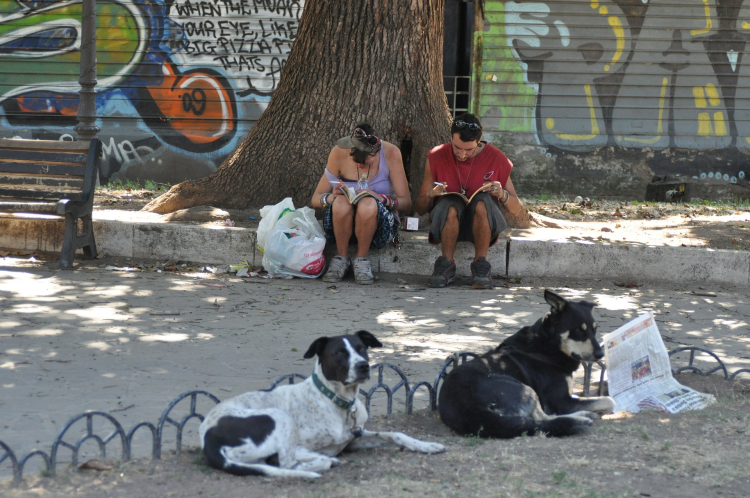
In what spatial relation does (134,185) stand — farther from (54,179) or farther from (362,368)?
(362,368)

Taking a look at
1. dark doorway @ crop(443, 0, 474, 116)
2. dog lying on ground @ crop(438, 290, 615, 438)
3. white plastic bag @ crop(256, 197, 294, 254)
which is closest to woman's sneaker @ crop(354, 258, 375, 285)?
white plastic bag @ crop(256, 197, 294, 254)

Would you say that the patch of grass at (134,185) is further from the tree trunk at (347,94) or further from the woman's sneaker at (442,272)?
the woman's sneaker at (442,272)

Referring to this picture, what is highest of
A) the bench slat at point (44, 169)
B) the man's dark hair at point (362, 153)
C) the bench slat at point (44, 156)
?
the man's dark hair at point (362, 153)

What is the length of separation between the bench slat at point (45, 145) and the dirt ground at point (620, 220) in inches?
41.4

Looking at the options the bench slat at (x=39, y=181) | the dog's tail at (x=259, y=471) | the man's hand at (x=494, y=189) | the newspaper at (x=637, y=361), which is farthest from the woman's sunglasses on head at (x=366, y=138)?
the dog's tail at (x=259, y=471)

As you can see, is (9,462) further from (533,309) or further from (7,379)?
(533,309)

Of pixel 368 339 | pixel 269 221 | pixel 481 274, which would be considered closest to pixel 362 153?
pixel 269 221

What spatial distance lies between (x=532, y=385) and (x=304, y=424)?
122cm

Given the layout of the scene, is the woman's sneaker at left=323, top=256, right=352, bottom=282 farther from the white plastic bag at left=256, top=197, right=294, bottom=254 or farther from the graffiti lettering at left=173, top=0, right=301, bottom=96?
the graffiti lettering at left=173, top=0, right=301, bottom=96

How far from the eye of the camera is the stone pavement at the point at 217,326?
12.1 feet

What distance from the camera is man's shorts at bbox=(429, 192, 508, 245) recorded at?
6320 millimetres

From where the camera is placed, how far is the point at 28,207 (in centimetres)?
677

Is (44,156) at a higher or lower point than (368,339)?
higher

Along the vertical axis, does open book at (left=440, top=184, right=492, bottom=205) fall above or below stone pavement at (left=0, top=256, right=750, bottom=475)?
above
